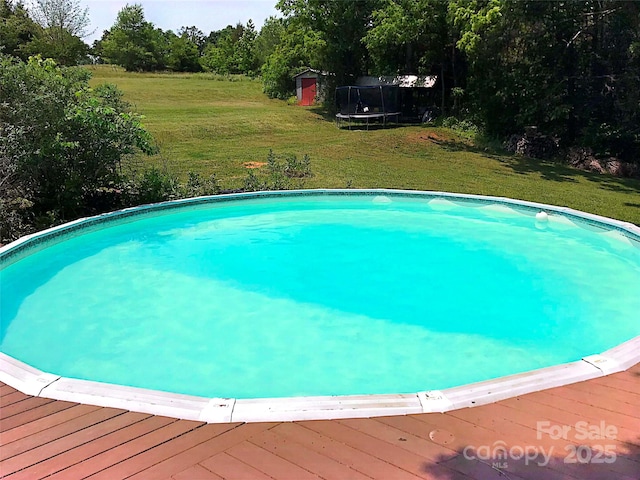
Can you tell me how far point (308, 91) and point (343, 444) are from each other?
29.2 meters

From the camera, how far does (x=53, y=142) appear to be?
830cm

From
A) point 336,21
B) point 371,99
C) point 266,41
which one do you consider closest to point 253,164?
point 371,99

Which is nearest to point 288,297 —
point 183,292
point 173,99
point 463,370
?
point 183,292

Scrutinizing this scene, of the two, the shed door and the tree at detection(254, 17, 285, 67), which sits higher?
the tree at detection(254, 17, 285, 67)

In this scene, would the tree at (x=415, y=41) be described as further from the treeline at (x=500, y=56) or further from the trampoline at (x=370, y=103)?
the trampoline at (x=370, y=103)

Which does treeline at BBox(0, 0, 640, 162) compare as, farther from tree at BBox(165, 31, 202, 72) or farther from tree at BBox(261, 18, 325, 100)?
tree at BBox(165, 31, 202, 72)

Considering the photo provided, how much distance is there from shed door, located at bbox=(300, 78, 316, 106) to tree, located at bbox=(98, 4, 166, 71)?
1130 inches

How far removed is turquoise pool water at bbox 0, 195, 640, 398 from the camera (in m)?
5.12

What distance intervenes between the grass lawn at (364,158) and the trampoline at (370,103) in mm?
1024

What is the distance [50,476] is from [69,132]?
24.3 feet

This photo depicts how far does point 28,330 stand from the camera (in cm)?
581

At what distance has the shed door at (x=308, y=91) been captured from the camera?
3002 centimetres

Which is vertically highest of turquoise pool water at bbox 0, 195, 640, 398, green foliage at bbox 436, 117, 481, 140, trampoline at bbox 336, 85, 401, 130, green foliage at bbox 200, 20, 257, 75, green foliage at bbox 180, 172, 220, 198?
green foliage at bbox 200, 20, 257, 75

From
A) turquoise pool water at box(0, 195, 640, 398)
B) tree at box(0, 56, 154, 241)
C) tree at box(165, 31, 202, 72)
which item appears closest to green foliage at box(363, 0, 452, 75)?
turquoise pool water at box(0, 195, 640, 398)
